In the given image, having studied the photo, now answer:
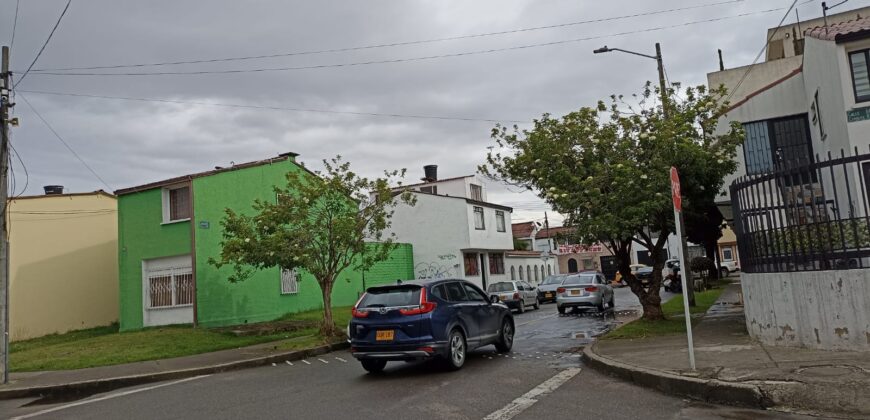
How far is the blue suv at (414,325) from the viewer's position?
1031 cm

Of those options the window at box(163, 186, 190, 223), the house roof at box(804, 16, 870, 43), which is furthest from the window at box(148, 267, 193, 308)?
the house roof at box(804, 16, 870, 43)

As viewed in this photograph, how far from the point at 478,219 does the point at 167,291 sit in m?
20.8

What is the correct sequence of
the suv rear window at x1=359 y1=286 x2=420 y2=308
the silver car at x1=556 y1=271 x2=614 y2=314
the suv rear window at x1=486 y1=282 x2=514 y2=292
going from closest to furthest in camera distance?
the suv rear window at x1=359 y1=286 x2=420 y2=308, the silver car at x1=556 y1=271 x2=614 y2=314, the suv rear window at x1=486 y1=282 x2=514 y2=292

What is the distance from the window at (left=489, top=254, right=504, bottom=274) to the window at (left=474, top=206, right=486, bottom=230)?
9.44ft

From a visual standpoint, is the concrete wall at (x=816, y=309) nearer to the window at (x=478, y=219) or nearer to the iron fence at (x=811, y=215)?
the iron fence at (x=811, y=215)

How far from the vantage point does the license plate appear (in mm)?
10414

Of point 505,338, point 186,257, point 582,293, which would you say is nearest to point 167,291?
point 186,257

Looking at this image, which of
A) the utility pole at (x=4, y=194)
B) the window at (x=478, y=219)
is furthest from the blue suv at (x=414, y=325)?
the window at (x=478, y=219)

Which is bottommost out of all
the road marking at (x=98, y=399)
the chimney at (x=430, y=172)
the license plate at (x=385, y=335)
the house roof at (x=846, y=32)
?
the road marking at (x=98, y=399)

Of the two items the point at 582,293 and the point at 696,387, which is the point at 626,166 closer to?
the point at 696,387

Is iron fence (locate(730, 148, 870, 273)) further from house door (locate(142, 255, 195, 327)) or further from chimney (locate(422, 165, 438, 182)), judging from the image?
chimney (locate(422, 165, 438, 182))

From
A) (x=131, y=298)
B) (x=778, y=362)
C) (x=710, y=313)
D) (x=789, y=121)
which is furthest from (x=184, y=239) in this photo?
(x=789, y=121)

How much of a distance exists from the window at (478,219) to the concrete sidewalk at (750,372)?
86.3 feet

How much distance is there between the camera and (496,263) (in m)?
41.1
